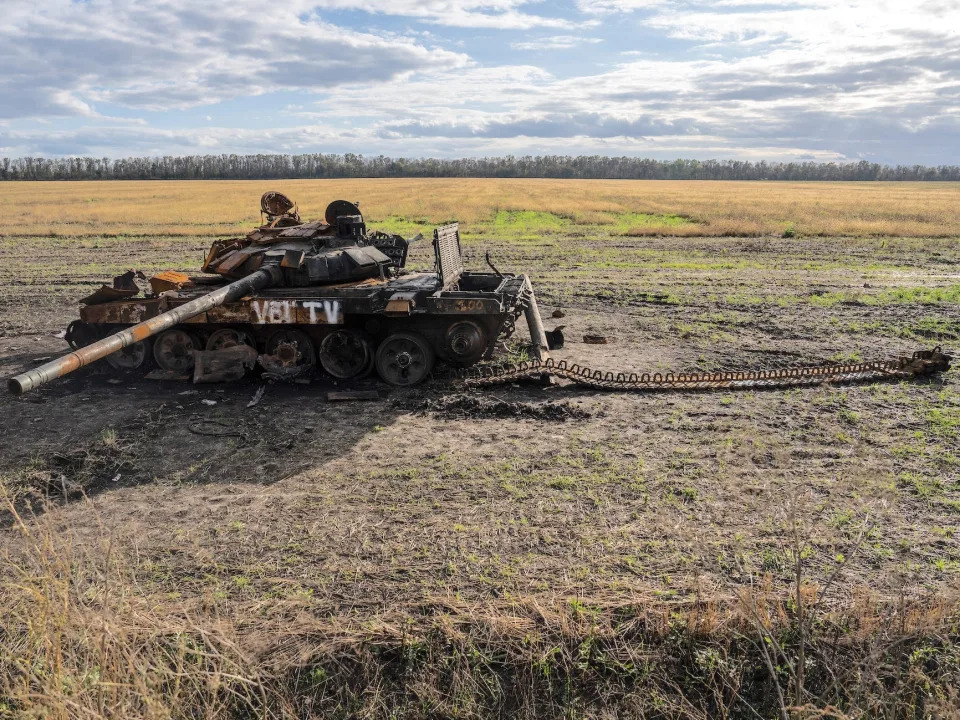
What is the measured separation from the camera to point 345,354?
10445 mm

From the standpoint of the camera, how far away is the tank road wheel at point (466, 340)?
10.1m

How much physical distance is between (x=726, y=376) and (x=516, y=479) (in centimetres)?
446

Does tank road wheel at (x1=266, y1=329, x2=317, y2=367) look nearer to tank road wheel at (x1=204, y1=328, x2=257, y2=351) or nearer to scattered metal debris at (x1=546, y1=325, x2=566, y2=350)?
tank road wheel at (x1=204, y1=328, x2=257, y2=351)

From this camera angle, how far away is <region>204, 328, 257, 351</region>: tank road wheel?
10562mm

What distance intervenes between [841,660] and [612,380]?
5.79 m

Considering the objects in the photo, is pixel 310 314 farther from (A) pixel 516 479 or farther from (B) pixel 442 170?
(B) pixel 442 170

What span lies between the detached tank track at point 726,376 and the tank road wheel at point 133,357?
4.92 m

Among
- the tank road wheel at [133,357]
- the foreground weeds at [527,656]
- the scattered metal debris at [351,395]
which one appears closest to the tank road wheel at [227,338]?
the tank road wheel at [133,357]

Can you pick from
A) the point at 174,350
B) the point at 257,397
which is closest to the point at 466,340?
the point at 257,397

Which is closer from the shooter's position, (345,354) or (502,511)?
(502,511)

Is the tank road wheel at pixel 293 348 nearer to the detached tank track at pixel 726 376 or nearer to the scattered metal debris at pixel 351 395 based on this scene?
the scattered metal debris at pixel 351 395

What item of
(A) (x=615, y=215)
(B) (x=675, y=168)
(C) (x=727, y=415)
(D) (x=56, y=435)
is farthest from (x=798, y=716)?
(B) (x=675, y=168)

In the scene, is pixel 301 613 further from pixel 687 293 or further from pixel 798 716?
pixel 687 293

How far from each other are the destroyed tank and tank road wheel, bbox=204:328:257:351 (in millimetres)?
15
